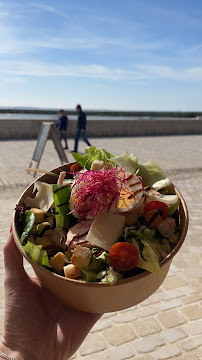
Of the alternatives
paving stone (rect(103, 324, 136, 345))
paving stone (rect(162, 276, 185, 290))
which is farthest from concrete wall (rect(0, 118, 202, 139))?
paving stone (rect(103, 324, 136, 345))

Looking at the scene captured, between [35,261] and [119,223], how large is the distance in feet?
1.77

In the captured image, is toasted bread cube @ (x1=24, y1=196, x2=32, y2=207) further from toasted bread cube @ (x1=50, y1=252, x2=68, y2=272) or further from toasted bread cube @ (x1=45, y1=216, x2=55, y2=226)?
toasted bread cube @ (x1=50, y1=252, x2=68, y2=272)

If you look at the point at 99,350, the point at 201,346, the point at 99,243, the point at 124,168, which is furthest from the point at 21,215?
the point at 201,346

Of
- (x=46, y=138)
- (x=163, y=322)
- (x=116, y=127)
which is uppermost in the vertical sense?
(x=46, y=138)

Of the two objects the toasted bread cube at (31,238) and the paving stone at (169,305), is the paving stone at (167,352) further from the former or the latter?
the toasted bread cube at (31,238)

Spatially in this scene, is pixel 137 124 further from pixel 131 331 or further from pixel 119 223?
pixel 119 223

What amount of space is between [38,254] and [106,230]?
1.38 feet

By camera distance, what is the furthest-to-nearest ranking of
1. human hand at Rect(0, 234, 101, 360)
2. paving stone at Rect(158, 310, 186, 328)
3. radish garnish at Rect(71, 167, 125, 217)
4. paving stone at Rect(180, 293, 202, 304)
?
1. paving stone at Rect(180, 293, 202, 304)
2. paving stone at Rect(158, 310, 186, 328)
3. human hand at Rect(0, 234, 101, 360)
4. radish garnish at Rect(71, 167, 125, 217)

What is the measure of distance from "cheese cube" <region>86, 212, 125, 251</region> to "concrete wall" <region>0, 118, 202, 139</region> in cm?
1883

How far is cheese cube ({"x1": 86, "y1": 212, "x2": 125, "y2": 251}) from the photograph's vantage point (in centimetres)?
181

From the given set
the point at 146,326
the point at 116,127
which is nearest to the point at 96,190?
the point at 146,326

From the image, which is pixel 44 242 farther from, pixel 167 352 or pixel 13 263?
pixel 167 352

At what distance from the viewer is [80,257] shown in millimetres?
1763

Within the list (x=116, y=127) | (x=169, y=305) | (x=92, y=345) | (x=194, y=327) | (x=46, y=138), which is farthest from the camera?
(x=116, y=127)
